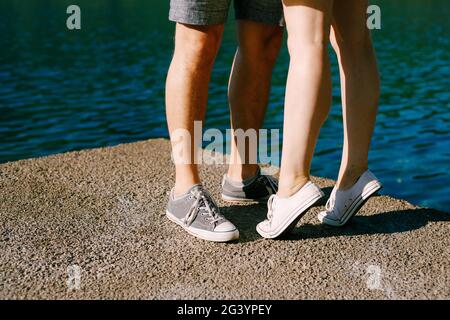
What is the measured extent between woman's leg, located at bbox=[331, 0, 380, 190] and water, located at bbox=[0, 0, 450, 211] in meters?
2.23

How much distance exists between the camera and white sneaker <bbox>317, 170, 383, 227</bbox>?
3359mm

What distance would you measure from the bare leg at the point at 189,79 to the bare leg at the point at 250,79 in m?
0.30

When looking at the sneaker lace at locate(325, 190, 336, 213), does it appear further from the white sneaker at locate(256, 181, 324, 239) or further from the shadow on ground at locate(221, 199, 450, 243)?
the white sneaker at locate(256, 181, 324, 239)

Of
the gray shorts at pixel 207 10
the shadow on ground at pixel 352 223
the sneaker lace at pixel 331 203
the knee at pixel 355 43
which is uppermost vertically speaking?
the gray shorts at pixel 207 10

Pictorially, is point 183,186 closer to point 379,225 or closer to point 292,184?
point 292,184

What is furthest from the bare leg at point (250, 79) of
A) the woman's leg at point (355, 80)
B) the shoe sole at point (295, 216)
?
the shoe sole at point (295, 216)

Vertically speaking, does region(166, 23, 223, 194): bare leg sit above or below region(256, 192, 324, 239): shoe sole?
above

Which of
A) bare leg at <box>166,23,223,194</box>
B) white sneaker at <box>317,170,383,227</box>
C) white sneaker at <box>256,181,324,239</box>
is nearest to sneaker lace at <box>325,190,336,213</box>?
white sneaker at <box>317,170,383,227</box>

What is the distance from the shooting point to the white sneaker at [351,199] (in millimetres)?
3359

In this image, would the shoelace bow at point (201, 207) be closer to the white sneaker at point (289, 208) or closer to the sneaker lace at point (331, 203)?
the white sneaker at point (289, 208)

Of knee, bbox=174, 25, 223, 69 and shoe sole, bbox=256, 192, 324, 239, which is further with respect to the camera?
knee, bbox=174, 25, 223, 69

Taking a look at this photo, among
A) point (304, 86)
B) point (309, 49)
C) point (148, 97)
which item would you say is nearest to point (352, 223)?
point (304, 86)
